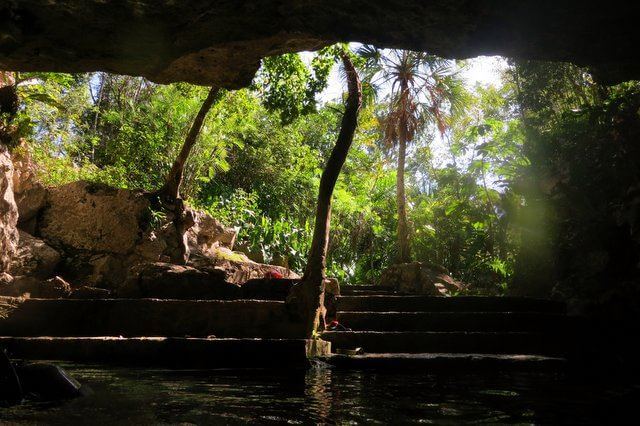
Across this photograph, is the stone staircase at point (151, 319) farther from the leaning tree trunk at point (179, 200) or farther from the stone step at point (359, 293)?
the stone step at point (359, 293)

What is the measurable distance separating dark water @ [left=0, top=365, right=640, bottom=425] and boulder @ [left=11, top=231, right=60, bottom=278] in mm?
4968

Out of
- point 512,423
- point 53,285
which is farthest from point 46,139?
point 512,423

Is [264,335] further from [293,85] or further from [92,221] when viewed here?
[92,221]

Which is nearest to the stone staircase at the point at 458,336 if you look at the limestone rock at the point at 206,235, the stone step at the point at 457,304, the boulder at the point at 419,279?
the stone step at the point at 457,304

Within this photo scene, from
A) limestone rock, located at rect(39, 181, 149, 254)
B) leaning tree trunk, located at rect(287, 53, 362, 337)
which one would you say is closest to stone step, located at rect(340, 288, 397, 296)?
leaning tree trunk, located at rect(287, 53, 362, 337)

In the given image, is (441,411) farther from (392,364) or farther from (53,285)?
(53,285)

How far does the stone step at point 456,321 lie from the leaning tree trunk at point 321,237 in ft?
3.84

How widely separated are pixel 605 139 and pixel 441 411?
24.7 feet

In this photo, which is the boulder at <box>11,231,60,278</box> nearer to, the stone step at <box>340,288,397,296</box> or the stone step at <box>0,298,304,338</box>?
the stone step at <box>0,298,304,338</box>

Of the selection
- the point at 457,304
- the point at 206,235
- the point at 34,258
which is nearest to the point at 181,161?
the point at 206,235

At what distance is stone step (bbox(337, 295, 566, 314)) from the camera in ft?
28.3

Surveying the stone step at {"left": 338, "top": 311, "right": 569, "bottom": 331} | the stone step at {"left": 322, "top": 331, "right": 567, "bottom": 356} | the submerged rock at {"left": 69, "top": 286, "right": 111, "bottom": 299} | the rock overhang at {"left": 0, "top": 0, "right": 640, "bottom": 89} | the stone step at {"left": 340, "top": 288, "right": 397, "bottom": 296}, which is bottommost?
the stone step at {"left": 322, "top": 331, "right": 567, "bottom": 356}

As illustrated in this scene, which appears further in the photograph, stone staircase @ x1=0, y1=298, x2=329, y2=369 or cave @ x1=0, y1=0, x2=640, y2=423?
stone staircase @ x1=0, y1=298, x2=329, y2=369

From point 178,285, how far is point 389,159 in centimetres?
1347
